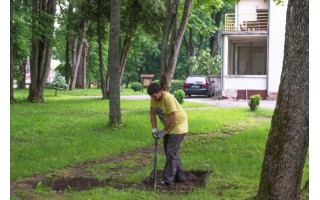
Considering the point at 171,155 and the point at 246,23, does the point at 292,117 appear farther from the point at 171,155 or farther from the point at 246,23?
the point at 246,23

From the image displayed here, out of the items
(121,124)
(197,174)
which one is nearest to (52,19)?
(121,124)

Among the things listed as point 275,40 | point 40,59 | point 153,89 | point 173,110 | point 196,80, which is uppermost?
point 275,40

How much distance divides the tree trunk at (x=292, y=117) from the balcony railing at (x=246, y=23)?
27290 millimetres

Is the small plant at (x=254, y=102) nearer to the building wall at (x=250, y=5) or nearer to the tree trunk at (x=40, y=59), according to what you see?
the tree trunk at (x=40, y=59)

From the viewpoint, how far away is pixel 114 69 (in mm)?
13000

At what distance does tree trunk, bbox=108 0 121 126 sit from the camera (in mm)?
12992

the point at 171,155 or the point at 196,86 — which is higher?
the point at 196,86

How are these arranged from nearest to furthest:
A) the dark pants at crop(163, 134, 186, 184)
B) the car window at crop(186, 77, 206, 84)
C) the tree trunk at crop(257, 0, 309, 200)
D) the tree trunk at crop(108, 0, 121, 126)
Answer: the tree trunk at crop(257, 0, 309, 200), the dark pants at crop(163, 134, 186, 184), the tree trunk at crop(108, 0, 121, 126), the car window at crop(186, 77, 206, 84)

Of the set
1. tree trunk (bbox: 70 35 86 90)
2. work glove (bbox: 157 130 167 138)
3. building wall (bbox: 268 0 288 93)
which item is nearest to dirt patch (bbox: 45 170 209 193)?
work glove (bbox: 157 130 167 138)

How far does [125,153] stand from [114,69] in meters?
3.96

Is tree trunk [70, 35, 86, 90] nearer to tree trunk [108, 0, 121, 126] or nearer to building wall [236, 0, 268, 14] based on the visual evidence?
building wall [236, 0, 268, 14]

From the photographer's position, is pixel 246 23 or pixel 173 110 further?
pixel 246 23

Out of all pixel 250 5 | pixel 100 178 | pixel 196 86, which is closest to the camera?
pixel 100 178

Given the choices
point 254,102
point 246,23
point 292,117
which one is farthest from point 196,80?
point 292,117
